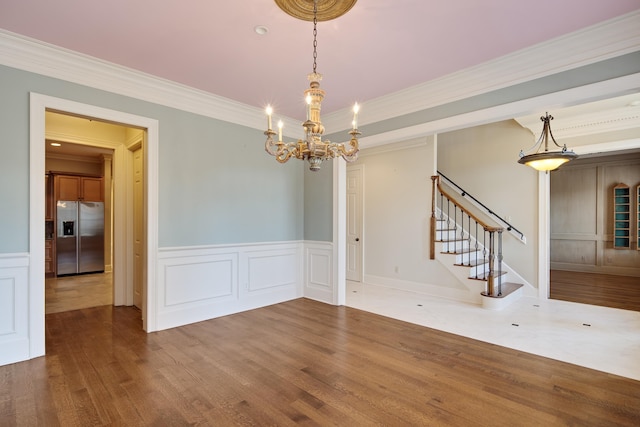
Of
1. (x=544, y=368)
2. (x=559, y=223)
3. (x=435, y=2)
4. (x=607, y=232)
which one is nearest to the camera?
(x=435, y=2)

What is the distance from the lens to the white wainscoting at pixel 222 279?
12.8 ft

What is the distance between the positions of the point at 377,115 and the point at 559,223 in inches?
271

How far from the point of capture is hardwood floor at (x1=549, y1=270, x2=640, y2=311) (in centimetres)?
513

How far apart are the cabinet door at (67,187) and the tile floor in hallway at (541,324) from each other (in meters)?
6.87

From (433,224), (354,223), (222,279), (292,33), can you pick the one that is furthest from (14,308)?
(433,224)

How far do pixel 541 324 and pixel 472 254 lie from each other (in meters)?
1.90

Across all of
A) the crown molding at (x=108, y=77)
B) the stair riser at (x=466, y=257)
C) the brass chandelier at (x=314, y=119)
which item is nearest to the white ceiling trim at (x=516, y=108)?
the brass chandelier at (x=314, y=119)

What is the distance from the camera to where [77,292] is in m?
5.70

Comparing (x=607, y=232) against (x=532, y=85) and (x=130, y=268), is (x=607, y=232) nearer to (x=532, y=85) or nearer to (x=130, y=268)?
(x=532, y=85)

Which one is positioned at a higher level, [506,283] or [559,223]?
[559,223]

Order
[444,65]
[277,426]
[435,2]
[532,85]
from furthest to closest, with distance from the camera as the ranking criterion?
[444,65] → [532,85] → [435,2] → [277,426]

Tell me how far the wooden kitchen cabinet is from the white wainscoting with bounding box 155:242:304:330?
5.40 metres

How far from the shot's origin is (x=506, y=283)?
221 inches

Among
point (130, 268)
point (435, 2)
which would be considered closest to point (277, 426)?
point (435, 2)
